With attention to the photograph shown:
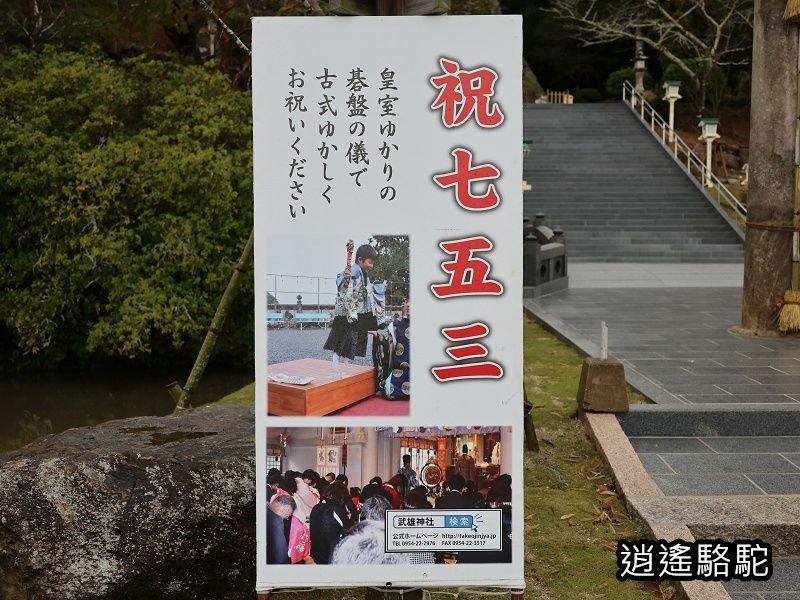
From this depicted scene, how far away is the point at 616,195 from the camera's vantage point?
2236 centimetres

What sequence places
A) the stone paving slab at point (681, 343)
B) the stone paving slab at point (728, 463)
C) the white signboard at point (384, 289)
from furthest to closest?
1. the stone paving slab at point (681, 343)
2. the stone paving slab at point (728, 463)
3. the white signboard at point (384, 289)

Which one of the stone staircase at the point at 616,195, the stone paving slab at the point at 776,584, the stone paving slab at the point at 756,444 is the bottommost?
the stone paving slab at the point at 776,584

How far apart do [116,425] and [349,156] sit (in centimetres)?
262

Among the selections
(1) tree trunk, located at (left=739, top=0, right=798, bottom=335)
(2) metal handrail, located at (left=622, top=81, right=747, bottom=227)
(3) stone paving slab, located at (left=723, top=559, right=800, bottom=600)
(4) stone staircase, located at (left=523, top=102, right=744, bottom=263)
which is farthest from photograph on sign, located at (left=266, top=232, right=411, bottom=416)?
(4) stone staircase, located at (left=523, top=102, right=744, bottom=263)

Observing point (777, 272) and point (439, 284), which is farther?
point (777, 272)

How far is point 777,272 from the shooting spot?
9.18 m

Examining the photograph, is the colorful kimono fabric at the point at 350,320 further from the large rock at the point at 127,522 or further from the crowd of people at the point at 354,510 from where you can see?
the large rock at the point at 127,522

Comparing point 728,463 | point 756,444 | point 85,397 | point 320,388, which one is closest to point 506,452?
point 320,388

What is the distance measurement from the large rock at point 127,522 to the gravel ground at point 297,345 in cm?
128

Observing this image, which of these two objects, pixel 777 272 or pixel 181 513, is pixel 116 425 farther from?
pixel 777 272

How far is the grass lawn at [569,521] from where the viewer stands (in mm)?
4152

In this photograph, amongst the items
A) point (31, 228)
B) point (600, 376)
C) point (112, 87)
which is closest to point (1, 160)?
point (31, 228)

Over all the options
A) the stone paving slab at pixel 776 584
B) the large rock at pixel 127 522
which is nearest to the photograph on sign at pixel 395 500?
the large rock at pixel 127 522

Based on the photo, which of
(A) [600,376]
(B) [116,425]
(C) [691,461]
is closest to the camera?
(B) [116,425]
